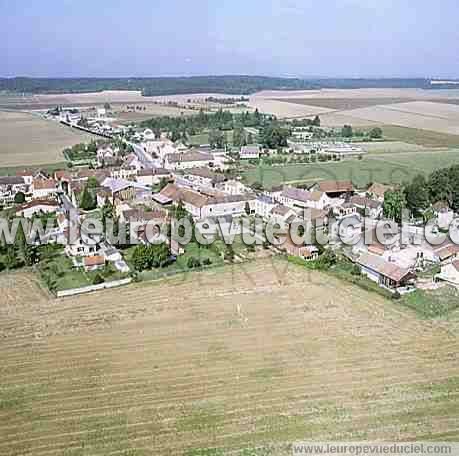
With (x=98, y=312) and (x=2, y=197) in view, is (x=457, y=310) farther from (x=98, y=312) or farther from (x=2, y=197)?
(x=2, y=197)

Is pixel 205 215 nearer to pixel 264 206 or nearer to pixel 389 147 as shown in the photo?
pixel 264 206

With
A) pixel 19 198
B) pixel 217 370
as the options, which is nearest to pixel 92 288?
pixel 217 370

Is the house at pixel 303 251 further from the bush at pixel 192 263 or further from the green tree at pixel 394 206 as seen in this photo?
the green tree at pixel 394 206

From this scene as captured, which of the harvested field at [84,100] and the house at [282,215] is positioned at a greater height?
the harvested field at [84,100]

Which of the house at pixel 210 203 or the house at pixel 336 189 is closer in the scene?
the house at pixel 210 203

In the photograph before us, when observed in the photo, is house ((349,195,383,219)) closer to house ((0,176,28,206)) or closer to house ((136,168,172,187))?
house ((136,168,172,187))

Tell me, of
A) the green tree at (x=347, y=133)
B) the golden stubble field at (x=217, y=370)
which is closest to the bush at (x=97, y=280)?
the golden stubble field at (x=217, y=370)
